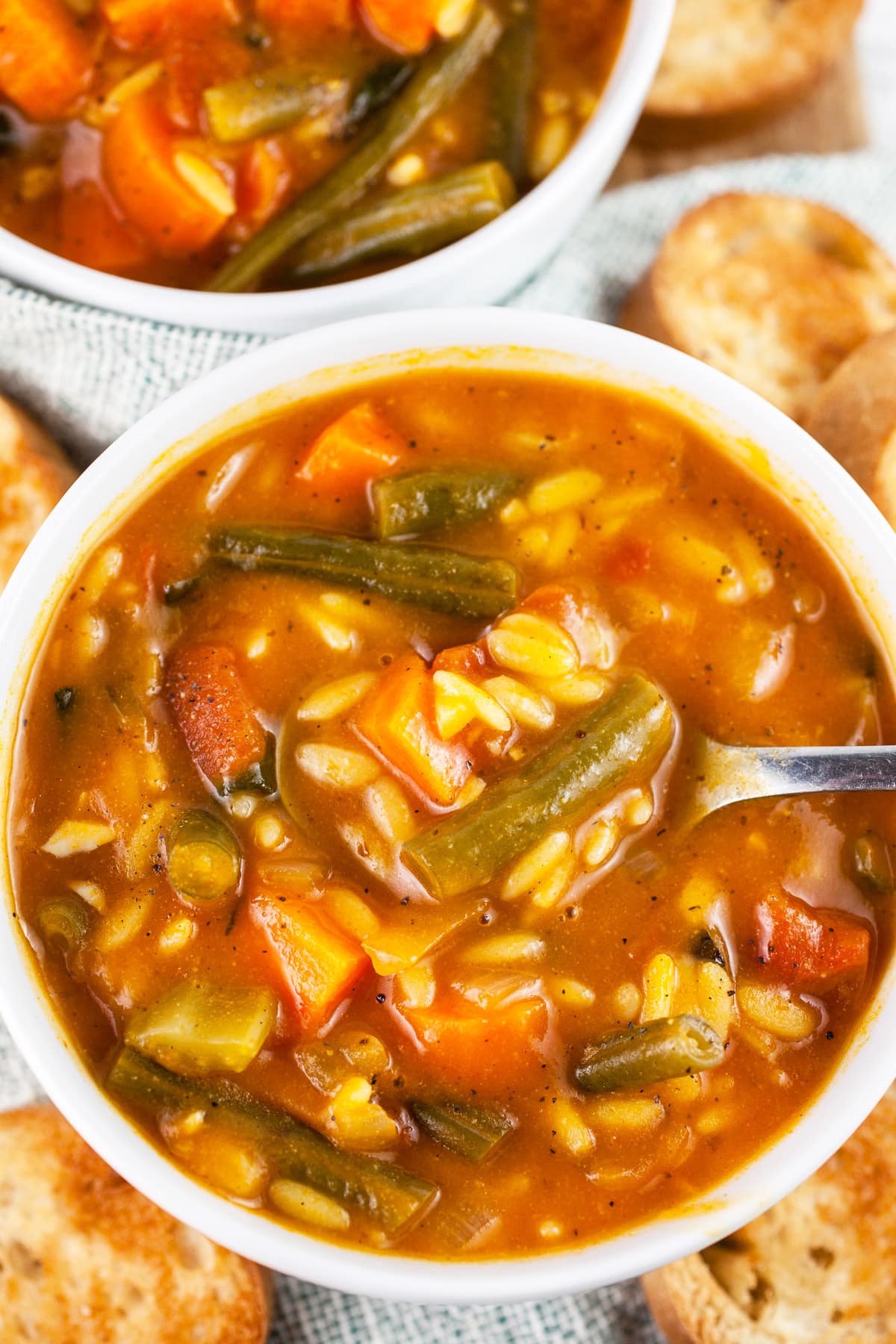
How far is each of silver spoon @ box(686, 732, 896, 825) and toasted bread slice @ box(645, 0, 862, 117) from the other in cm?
206

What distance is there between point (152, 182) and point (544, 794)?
61.0 inches

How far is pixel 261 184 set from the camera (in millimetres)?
3004

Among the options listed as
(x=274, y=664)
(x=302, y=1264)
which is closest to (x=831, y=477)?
(x=274, y=664)

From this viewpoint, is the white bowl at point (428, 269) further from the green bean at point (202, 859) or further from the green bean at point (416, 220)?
the green bean at point (202, 859)

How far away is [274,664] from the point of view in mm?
2643

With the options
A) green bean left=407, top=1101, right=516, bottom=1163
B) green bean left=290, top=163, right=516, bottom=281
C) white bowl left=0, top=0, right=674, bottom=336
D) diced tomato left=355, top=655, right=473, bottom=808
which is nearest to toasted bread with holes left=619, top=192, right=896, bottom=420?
white bowl left=0, top=0, right=674, bottom=336

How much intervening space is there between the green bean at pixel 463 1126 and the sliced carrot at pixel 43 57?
2222 millimetres

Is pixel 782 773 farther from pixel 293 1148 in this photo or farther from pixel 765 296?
pixel 765 296

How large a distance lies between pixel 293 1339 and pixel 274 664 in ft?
6.18

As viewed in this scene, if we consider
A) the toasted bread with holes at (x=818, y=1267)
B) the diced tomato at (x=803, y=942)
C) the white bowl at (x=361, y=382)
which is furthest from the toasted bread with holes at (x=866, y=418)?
the toasted bread with holes at (x=818, y=1267)

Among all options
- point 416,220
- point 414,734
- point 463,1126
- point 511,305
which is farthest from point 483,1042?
point 511,305

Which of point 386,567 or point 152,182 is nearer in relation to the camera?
point 386,567

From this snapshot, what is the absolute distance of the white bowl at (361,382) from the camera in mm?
2488

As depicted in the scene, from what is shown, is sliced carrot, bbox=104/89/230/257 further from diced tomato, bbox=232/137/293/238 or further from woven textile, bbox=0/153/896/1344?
woven textile, bbox=0/153/896/1344
